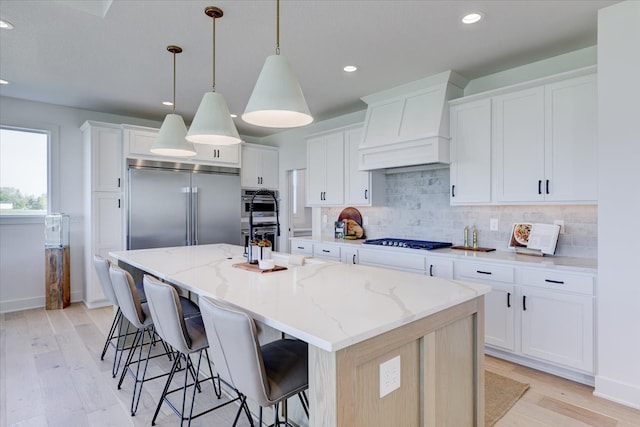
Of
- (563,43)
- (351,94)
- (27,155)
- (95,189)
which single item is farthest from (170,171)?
(563,43)

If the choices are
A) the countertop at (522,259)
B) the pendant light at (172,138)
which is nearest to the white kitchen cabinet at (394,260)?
the countertop at (522,259)

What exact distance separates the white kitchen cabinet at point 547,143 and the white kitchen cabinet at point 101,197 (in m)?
4.48

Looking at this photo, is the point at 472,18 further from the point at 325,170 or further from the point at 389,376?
the point at 325,170

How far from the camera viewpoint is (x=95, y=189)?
178 inches

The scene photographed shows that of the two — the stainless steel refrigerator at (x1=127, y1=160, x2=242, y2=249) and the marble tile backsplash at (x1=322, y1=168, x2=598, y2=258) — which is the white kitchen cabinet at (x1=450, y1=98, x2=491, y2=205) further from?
the stainless steel refrigerator at (x1=127, y1=160, x2=242, y2=249)

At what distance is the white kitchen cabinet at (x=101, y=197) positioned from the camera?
451cm

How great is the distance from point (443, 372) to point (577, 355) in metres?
1.66

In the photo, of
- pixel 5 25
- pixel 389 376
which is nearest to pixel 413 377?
pixel 389 376

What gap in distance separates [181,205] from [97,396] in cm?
280

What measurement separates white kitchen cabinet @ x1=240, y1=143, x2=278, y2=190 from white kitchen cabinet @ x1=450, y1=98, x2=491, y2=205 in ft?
10.6

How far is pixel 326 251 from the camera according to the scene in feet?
15.0

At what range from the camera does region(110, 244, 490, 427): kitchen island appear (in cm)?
117

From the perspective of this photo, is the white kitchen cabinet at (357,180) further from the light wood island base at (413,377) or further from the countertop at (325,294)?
the light wood island base at (413,377)

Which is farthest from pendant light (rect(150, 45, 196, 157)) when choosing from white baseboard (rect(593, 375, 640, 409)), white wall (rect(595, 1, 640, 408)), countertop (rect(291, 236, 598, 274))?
white baseboard (rect(593, 375, 640, 409))
